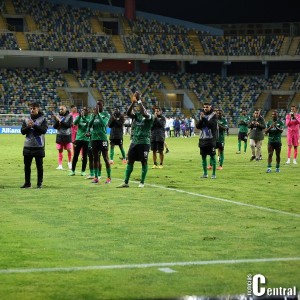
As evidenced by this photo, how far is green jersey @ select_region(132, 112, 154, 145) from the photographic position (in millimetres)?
20609

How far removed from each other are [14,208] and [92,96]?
61997mm

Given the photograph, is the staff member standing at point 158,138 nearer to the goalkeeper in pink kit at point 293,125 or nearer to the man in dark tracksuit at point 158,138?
the man in dark tracksuit at point 158,138

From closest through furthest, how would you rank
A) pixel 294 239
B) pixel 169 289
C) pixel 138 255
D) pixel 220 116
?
pixel 169 289 → pixel 138 255 → pixel 294 239 → pixel 220 116

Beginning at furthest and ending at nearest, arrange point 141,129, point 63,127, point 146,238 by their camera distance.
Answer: point 63,127 → point 141,129 → point 146,238

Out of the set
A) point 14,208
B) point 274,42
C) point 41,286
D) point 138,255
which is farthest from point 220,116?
point 274,42

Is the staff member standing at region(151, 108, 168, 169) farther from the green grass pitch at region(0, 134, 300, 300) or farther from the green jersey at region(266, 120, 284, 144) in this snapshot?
the green grass pitch at region(0, 134, 300, 300)

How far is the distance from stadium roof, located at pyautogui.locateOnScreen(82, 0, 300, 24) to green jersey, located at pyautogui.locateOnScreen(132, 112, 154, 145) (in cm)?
6762

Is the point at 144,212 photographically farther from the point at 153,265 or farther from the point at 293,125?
the point at 293,125

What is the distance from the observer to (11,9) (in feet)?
268

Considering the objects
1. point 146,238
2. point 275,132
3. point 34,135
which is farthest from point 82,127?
point 146,238

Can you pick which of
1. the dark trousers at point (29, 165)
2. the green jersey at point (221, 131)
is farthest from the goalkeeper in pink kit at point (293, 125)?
the dark trousers at point (29, 165)

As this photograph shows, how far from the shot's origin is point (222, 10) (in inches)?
3477

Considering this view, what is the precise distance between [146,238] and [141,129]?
26.3 ft

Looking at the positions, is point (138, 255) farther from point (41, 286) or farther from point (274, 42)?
point (274, 42)
